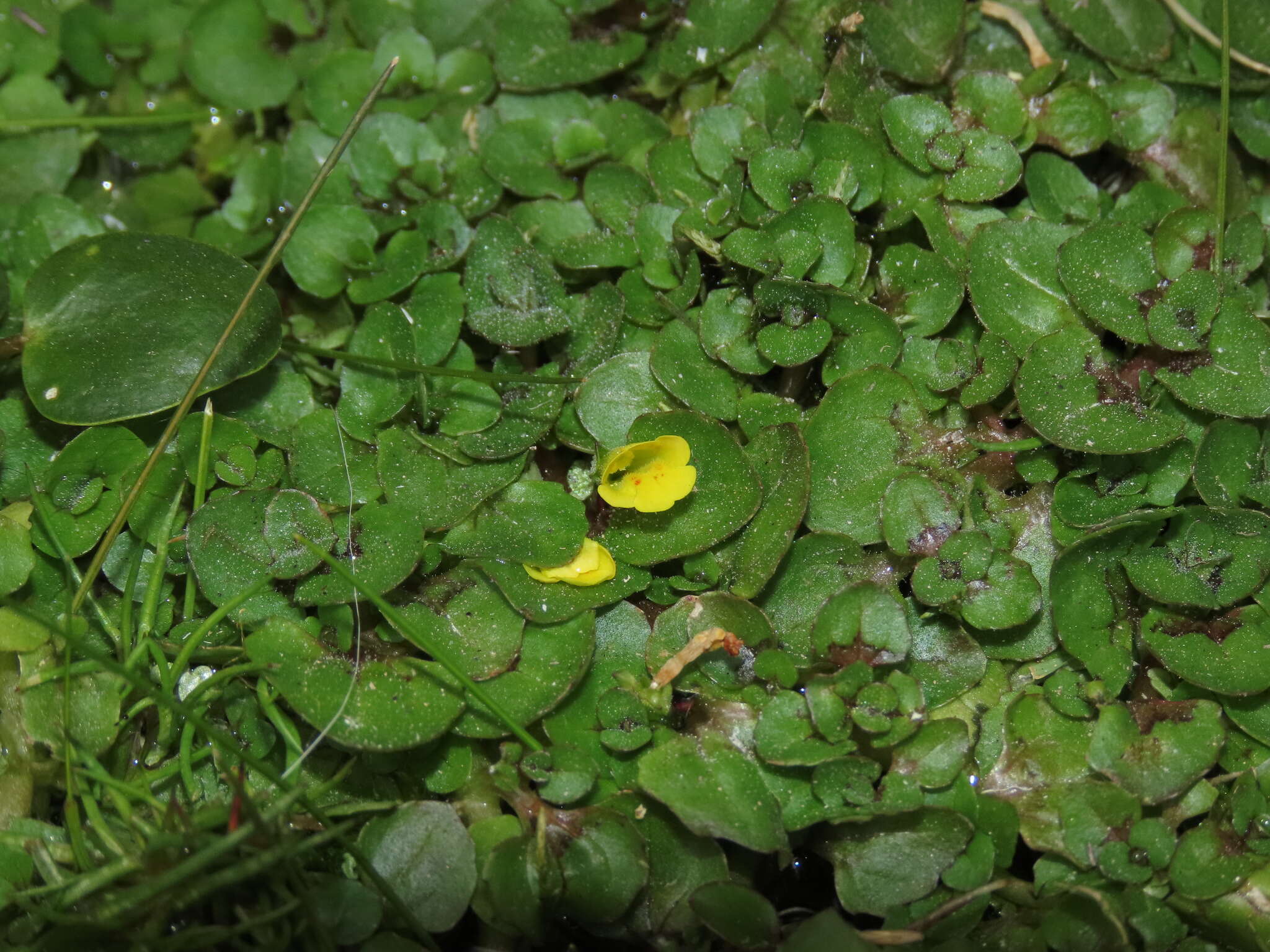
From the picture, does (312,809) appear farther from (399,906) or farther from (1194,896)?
(1194,896)

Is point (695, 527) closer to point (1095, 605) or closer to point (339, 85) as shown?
point (1095, 605)

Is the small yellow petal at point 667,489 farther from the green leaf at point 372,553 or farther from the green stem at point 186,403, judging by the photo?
the green stem at point 186,403

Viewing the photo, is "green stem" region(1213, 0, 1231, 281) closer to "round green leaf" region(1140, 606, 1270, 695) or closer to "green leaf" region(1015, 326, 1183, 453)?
"green leaf" region(1015, 326, 1183, 453)

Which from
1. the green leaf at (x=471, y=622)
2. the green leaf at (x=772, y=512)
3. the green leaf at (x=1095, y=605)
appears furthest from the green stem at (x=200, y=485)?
the green leaf at (x=1095, y=605)

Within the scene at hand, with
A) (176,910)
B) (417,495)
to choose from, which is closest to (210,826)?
(176,910)

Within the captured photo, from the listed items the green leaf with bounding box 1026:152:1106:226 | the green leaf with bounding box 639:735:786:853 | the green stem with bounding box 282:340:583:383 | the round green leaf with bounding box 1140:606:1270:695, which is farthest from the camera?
the green leaf with bounding box 1026:152:1106:226

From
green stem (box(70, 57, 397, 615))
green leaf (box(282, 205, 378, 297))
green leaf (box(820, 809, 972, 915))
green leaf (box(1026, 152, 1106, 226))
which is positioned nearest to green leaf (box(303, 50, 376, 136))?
green leaf (box(282, 205, 378, 297))
